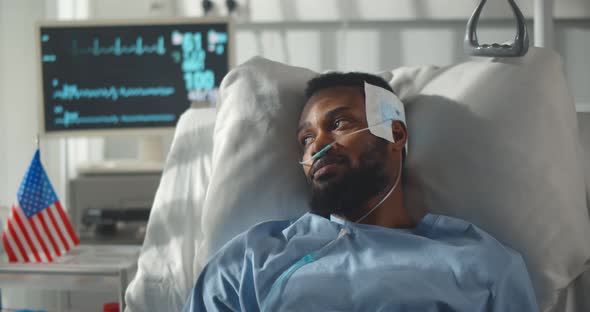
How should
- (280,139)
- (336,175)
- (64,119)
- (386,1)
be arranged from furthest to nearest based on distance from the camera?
(386,1), (64,119), (280,139), (336,175)

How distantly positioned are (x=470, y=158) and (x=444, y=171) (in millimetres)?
55

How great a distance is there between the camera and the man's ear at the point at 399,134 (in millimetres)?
1422

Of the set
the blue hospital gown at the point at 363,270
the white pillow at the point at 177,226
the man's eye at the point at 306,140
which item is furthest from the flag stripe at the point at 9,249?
the man's eye at the point at 306,140

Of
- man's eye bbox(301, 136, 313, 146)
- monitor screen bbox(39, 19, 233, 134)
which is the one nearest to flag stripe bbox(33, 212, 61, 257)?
monitor screen bbox(39, 19, 233, 134)

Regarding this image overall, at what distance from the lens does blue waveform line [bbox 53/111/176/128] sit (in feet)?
7.80

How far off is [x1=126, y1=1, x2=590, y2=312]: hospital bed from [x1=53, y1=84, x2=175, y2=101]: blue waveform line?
2.69 feet

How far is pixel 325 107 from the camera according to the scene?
4.61ft

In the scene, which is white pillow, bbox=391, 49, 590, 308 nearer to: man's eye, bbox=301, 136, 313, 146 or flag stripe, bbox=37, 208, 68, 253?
man's eye, bbox=301, 136, 313, 146

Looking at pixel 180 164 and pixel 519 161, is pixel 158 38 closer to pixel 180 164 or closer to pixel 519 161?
pixel 180 164

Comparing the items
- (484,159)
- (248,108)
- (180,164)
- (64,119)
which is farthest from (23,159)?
(484,159)

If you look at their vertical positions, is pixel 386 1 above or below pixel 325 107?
above

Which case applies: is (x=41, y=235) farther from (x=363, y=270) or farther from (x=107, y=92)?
(x=363, y=270)

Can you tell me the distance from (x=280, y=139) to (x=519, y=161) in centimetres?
47

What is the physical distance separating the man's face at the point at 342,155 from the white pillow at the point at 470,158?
0.29 feet
